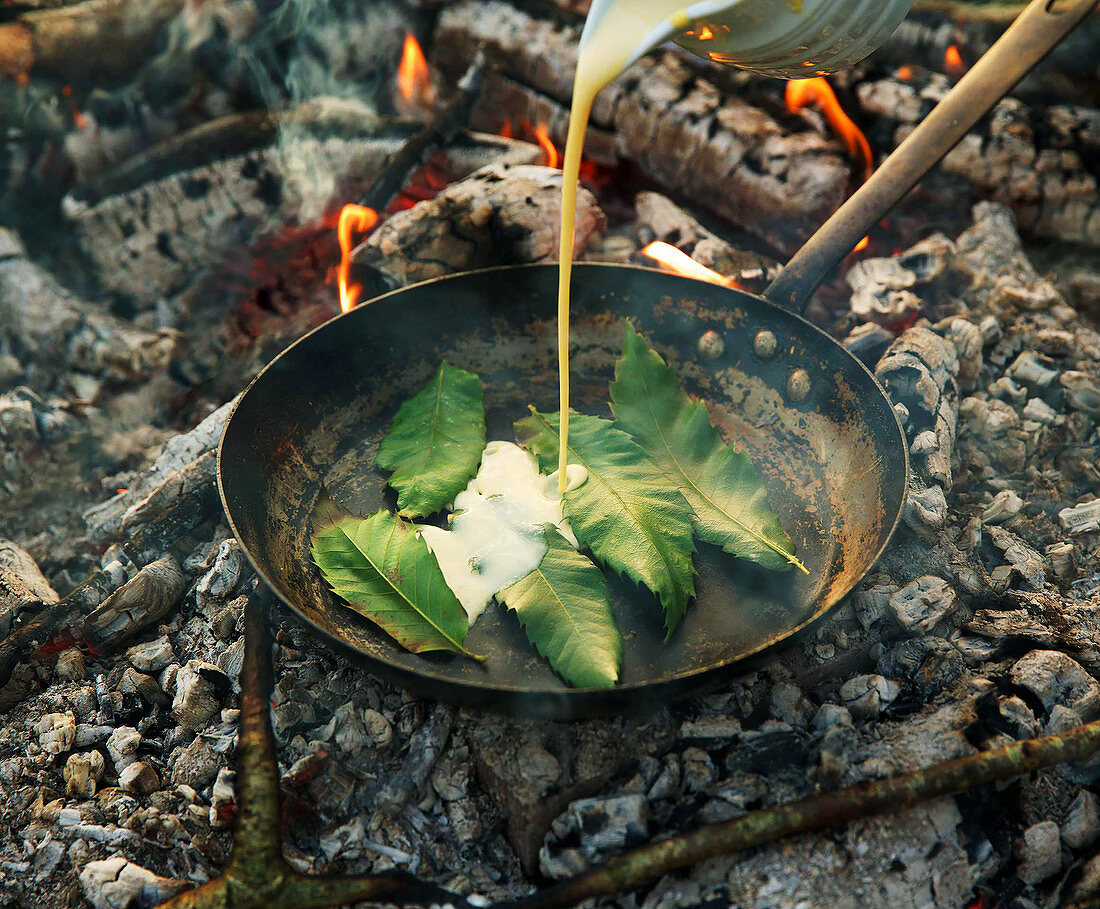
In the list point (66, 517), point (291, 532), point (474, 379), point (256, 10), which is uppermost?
point (256, 10)

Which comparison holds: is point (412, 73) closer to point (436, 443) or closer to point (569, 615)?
point (436, 443)

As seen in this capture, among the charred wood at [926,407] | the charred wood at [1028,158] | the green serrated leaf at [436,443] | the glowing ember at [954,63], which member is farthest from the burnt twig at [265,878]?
the glowing ember at [954,63]

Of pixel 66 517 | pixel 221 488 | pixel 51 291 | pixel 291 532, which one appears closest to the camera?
pixel 221 488

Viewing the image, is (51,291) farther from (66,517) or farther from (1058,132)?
(1058,132)

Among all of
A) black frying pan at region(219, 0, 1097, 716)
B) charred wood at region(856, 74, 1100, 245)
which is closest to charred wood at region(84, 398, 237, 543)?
black frying pan at region(219, 0, 1097, 716)

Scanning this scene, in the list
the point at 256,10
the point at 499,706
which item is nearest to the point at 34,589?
the point at 499,706

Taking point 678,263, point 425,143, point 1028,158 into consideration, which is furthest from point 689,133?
point 1028,158

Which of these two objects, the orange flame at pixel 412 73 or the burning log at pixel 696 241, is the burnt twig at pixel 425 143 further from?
the burning log at pixel 696 241
